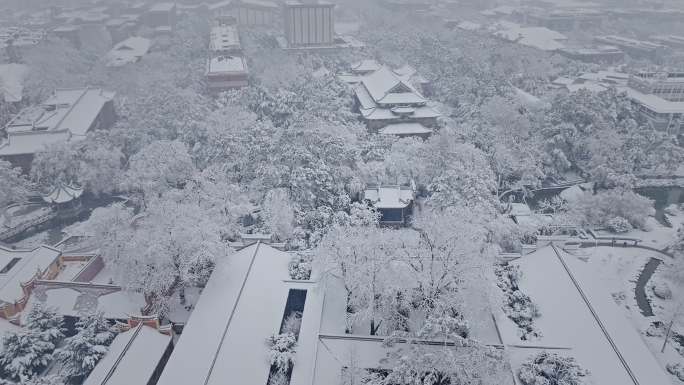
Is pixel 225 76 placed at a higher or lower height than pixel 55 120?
higher

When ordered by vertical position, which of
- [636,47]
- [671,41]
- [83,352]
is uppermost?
[671,41]

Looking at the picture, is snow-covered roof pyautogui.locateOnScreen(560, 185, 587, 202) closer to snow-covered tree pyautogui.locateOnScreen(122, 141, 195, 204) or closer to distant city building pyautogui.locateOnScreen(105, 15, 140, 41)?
snow-covered tree pyautogui.locateOnScreen(122, 141, 195, 204)

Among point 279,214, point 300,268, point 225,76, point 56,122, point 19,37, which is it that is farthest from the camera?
point 19,37

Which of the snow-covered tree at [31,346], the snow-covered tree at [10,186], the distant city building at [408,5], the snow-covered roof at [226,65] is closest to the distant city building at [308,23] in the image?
the snow-covered roof at [226,65]

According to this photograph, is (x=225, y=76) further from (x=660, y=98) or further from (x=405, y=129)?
(x=660, y=98)

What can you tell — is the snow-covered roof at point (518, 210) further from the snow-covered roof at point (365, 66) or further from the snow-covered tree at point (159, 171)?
the snow-covered roof at point (365, 66)

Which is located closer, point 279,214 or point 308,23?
point 279,214

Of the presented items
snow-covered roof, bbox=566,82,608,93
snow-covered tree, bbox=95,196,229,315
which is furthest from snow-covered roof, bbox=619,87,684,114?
snow-covered tree, bbox=95,196,229,315

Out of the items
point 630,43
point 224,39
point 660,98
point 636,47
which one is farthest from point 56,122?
point 630,43
